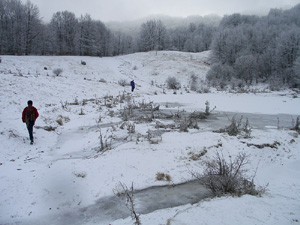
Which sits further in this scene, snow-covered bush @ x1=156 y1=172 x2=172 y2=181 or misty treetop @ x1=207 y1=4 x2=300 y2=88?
misty treetop @ x1=207 y1=4 x2=300 y2=88

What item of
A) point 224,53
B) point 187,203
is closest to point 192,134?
point 187,203

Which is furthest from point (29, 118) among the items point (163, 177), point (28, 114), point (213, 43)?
point (213, 43)

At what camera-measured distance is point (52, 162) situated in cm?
555

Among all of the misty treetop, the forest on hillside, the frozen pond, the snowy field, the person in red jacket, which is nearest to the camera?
the snowy field

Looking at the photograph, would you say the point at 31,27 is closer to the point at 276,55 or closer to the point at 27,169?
the point at 27,169

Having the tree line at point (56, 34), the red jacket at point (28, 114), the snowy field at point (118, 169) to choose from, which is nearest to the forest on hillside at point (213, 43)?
the tree line at point (56, 34)

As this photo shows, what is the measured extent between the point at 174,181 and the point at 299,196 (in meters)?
2.47

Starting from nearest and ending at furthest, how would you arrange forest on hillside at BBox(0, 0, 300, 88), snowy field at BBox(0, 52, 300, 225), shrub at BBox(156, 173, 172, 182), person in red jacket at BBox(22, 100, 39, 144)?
snowy field at BBox(0, 52, 300, 225) < shrub at BBox(156, 173, 172, 182) < person in red jacket at BBox(22, 100, 39, 144) < forest on hillside at BBox(0, 0, 300, 88)

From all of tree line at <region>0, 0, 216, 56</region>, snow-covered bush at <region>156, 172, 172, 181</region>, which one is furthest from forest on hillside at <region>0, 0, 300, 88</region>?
snow-covered bush at <region>156, 172, 172, 181</region>

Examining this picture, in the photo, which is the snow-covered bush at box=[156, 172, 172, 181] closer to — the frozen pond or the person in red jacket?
the frozen pond

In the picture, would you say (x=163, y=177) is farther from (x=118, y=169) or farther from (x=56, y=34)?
(x=56, y=34)

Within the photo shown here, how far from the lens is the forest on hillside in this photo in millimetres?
37781

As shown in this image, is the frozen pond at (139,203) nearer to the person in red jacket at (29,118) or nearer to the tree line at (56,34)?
the person in red jacket at (29,118)

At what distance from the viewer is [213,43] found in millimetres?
52219
